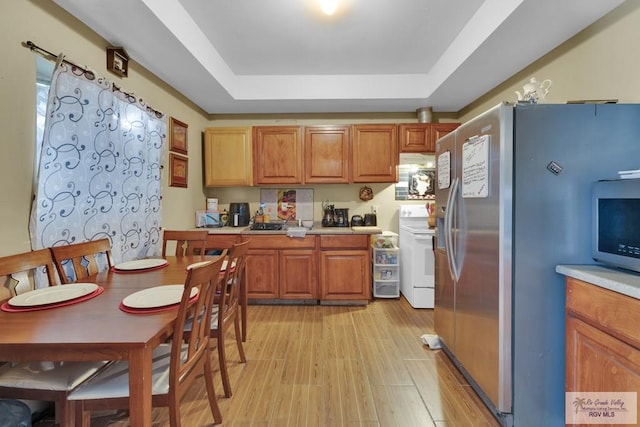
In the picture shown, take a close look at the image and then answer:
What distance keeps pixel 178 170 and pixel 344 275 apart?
2.18m

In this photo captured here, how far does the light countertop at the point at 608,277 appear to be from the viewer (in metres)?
1.11

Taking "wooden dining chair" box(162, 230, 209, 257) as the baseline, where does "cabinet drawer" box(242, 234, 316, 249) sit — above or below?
below

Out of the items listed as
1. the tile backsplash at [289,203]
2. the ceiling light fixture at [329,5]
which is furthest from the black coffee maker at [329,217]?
the ceiling light fixture at [329,5]

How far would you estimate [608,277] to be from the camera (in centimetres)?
123

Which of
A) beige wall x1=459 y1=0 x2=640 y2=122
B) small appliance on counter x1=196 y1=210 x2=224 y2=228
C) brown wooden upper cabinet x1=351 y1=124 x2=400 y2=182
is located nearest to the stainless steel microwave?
beige wall x1=459 y1=0 x2=640 y2=122

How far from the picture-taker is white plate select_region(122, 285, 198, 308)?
50.5 inches

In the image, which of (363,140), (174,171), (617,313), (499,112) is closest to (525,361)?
(617,313)

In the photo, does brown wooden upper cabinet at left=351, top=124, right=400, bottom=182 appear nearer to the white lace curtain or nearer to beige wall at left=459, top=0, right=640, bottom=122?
beige wall at left=459, top=0, right=640, bottom=122

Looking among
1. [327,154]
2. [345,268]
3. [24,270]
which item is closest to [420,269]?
[345,268]

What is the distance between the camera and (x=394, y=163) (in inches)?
142

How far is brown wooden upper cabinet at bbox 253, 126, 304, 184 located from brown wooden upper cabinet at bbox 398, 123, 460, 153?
51.0 inches

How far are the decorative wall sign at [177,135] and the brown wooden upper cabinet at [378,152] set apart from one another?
1.98 m

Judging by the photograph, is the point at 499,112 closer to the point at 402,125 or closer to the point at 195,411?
the point at 402,125

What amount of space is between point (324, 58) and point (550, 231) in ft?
8.23
